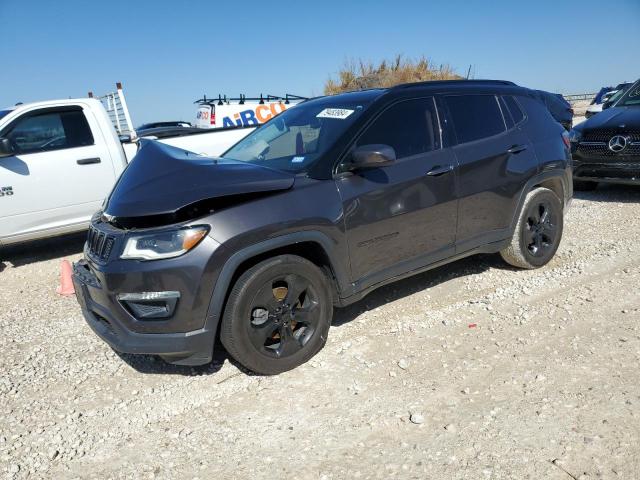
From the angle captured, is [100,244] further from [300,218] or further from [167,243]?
[300,218]

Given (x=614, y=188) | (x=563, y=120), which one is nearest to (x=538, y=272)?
(x=614, y=188)

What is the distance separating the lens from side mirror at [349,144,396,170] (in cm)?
320

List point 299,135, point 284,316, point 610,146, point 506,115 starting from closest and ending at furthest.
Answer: point 284,316, point 299,135, point 506,115, point 610,146

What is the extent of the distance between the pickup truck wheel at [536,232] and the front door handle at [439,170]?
3.55 feet

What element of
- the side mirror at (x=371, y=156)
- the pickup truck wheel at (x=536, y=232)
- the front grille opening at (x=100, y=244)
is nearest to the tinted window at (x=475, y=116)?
the pickup truck wheel at (x=536, y=232)

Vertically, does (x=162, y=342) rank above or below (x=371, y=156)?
below

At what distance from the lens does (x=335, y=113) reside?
12.3ft

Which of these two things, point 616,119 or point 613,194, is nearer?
point 616,119

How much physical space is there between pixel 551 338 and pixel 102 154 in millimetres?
5370

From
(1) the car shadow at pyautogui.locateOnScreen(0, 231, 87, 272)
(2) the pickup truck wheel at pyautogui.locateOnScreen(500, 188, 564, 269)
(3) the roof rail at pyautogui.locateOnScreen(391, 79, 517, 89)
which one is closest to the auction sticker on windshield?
(3) the roof rail at pyautogui.locateOnScreen(391, 79, 517, 89)

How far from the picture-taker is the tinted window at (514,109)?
14.8ft

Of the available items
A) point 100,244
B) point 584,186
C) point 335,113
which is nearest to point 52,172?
point 100,244

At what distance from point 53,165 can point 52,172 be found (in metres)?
0.08

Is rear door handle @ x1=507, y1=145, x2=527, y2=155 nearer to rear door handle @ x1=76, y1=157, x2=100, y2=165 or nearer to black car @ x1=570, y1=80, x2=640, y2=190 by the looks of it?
black car @ x1=570, y1=80, x2=640, y2=190
